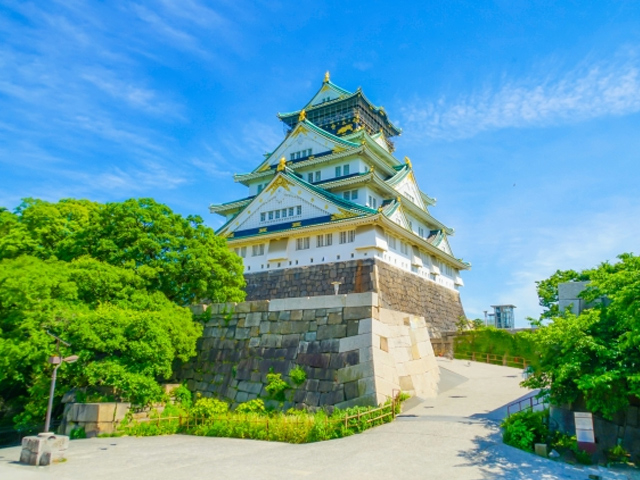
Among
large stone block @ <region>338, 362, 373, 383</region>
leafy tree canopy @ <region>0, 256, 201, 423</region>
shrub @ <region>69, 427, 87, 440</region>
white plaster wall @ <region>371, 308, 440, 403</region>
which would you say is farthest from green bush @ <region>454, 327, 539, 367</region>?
shrub @ <region>69, 427, 87, 440</region>

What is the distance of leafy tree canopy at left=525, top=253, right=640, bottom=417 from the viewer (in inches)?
361

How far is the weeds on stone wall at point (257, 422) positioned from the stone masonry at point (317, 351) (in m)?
0.78

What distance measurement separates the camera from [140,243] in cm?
1758

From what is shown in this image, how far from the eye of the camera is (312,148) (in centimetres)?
3600

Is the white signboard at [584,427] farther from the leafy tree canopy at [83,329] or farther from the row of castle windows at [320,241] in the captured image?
the row of castle windows at [320,241]

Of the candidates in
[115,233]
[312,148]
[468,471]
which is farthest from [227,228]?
[468,471]

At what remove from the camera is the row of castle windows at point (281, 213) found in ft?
100

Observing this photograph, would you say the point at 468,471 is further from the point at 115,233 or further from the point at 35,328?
the point at 115,233

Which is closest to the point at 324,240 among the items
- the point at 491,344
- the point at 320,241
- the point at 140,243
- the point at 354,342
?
the point at 320,241

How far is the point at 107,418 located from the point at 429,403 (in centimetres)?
1084

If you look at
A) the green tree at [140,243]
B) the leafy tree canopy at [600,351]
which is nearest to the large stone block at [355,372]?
the leafy tree canopy at [600,351]

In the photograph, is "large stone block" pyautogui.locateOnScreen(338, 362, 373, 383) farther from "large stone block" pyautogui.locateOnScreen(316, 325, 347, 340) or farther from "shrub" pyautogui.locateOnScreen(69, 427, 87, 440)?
"shrub" pyautogui.locateOnScreen(69, 427, 87, 440)

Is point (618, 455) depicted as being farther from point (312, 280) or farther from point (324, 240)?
point (324, 240)

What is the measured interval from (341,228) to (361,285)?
4066 mm
